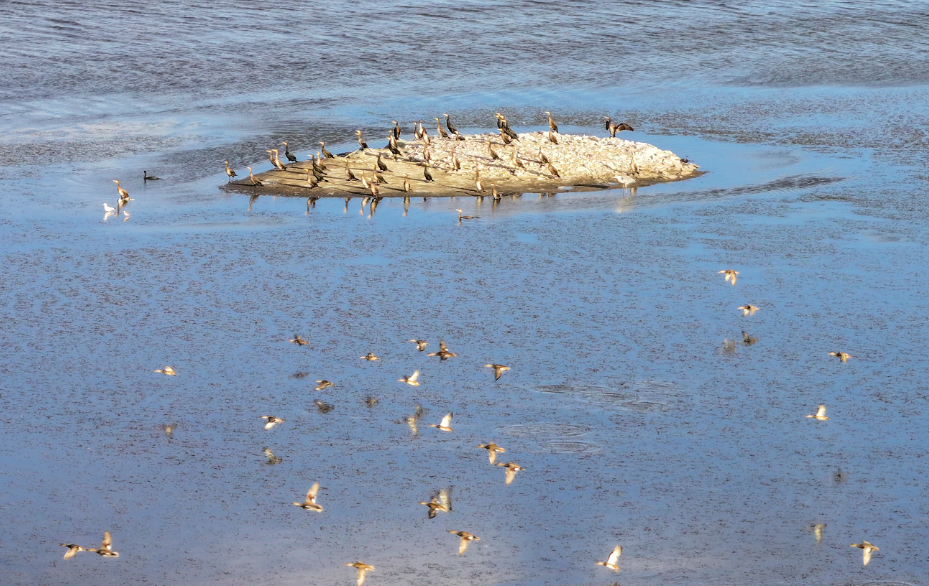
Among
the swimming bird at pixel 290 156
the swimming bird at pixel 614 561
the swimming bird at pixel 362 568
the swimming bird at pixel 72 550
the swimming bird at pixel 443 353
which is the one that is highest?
the swimming bird at pixel 290 156

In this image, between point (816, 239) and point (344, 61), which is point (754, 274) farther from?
point (344, 61)

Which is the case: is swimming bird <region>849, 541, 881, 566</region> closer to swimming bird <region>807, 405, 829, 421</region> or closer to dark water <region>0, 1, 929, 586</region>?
dark water <region>0, 1, 929, 586</region>

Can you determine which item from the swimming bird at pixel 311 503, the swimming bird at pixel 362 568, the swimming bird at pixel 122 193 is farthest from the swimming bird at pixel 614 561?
the swimming bird at pixel 122 193

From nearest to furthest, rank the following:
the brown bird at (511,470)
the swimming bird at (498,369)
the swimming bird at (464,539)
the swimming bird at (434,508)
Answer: the swimming bird at (464,539) → the swimming bird at (434,508) → the brown bird at (511,470) → the swimming bird at (498,369)

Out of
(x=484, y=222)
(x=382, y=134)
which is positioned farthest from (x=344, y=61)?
(x=484, y=222)

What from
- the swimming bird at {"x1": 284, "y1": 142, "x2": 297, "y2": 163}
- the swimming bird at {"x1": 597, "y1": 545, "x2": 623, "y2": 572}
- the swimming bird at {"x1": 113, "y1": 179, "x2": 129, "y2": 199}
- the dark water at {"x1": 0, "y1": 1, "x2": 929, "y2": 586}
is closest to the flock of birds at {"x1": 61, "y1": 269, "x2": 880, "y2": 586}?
the swimming bird at {"x1": 597, "y1": 545, "x2": 623, "y2": 572}

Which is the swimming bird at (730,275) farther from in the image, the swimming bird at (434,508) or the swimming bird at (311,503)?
the swimming bird at (311,503)
